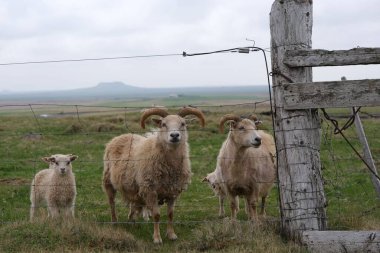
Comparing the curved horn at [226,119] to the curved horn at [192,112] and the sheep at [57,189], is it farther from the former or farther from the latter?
the sheep at [57,189]

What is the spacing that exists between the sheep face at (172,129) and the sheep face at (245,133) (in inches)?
39.2

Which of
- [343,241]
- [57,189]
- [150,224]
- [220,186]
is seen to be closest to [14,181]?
[57,189]

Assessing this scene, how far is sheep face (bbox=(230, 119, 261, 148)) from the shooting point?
32.4 ft

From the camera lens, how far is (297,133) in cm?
667

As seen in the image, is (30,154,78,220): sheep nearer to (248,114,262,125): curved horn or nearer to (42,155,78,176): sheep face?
(42,155,78,176): sheep face

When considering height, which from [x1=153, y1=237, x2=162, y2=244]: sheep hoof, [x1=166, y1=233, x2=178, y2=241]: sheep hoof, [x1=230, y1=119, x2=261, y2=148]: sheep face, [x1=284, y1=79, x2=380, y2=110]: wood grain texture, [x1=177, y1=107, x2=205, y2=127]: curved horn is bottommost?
[x1=166, y1=233, x2=178, y2=241]: sheep hoof

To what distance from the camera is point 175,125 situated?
9.35 metres

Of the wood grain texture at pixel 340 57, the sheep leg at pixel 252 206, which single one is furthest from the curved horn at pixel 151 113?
the wood grain texture at pixel 340 57

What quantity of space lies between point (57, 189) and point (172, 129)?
3307 millimetres

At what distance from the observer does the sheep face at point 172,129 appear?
906cm

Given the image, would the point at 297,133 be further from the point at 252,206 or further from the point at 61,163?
the point at 61,163

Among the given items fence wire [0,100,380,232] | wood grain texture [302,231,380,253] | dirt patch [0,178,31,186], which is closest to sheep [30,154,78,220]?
fence wire [0,100,380,232]

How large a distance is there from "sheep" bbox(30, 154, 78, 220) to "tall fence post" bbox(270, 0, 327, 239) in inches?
217

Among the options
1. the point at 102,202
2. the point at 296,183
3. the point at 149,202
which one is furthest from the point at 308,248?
the point at 102,202
